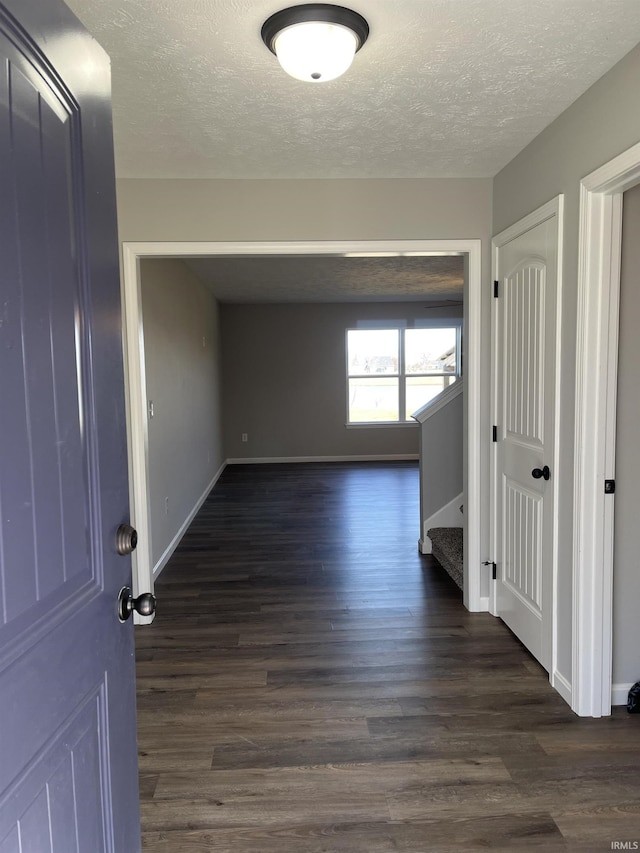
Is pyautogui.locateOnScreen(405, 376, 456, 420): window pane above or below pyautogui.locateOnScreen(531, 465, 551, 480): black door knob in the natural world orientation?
above

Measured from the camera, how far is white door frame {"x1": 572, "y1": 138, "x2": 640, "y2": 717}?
211 cm

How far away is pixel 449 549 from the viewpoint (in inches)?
153

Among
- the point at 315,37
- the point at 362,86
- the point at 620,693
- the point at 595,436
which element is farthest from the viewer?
the point at 620,693

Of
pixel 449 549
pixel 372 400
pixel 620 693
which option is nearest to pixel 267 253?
pixel 449 549

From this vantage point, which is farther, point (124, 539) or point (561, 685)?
point (561, 685)

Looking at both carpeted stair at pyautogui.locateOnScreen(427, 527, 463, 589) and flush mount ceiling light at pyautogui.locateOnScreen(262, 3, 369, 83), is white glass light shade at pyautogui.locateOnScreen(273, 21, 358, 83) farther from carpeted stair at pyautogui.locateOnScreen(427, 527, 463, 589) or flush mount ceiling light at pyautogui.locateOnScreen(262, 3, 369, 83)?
carpeted stair at pyautogui.locateOnScreen(427, 527, 463, 589)

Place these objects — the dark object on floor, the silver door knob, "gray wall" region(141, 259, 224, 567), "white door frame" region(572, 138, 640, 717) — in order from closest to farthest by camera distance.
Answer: the silver door knob, "white door frame" region(572, 138, 640, 717), the dark object on floor, "gray wall" region(141, 259, 224, 567)

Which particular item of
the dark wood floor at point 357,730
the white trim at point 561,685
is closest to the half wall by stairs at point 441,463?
the dark wood floor at point 357,730

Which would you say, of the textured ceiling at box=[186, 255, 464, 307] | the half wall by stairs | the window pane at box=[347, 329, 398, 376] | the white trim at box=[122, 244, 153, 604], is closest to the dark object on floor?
the half wall by stairs

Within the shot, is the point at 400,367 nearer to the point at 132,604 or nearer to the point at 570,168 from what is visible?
the point at 570,168

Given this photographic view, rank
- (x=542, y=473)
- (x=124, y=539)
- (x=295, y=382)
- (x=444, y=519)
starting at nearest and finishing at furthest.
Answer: (x=124, y=539), (x=542, y=473), (x=444, y=519), (x=295, y=382)

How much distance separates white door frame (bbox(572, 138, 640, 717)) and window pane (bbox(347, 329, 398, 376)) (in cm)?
664

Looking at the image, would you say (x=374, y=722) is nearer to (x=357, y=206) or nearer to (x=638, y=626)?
(x=638, y=626)

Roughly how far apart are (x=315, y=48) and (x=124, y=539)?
147cm
